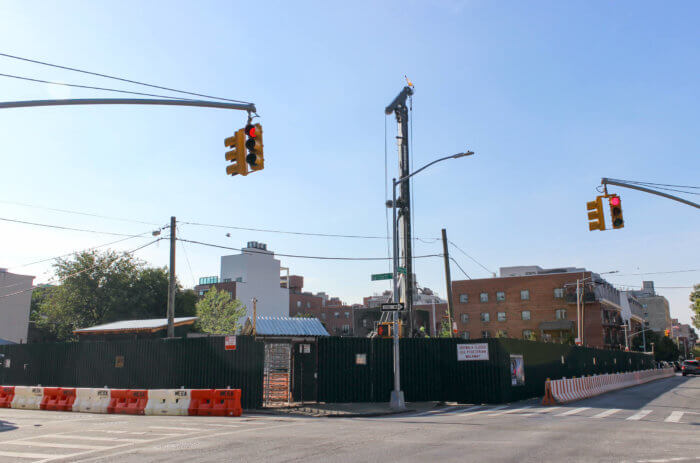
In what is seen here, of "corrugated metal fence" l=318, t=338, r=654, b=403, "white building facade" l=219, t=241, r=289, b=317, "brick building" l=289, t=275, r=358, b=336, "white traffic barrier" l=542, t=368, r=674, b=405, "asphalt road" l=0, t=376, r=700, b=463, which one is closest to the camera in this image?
"asphalt road" l=0, t=376, r=700, b=463

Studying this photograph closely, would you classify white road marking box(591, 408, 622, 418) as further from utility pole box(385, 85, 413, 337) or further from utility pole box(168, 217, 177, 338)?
utility pole box(168, 217, 177, 338)

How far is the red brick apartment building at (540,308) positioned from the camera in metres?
75.1

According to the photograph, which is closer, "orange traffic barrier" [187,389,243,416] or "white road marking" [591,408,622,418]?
"white road marking" [591,408,622,418]

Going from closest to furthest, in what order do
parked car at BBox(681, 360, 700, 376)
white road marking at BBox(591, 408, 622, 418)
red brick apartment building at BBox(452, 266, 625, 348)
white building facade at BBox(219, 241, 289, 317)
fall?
1. white road marking at BBox(591, 408, 622, 418)
2. parked car at BBox(681, 360, 700, 376)
3. red brick apartment building at BBox(452, 266, 625, 348)
4. white building facade at BBox(219, 241, 289, 317)

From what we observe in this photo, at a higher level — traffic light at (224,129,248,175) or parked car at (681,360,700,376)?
traffic light at (224,129,248,175)

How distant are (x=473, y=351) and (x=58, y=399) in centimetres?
1551

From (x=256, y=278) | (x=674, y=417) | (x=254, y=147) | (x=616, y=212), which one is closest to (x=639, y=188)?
(x=616, y=212)

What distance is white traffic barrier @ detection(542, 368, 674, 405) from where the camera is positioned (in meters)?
21.4

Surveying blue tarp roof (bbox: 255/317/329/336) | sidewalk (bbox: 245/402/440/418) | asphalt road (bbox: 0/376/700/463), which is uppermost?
blue tarp roof (bbox: 255/317/329/336)

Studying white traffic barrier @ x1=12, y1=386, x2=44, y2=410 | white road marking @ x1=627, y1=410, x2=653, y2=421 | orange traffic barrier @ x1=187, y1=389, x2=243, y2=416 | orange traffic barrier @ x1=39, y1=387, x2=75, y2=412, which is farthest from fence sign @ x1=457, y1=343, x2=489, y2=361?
white traffic barrier @ x1=12, y1=386, x2=44, y2=410

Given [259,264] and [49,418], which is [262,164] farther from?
[259,264]

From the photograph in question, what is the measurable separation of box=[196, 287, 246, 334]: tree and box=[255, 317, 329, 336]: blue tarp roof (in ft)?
127

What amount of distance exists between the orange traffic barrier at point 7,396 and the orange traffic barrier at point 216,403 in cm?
891

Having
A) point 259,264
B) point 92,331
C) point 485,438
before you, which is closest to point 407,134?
point 485,438
